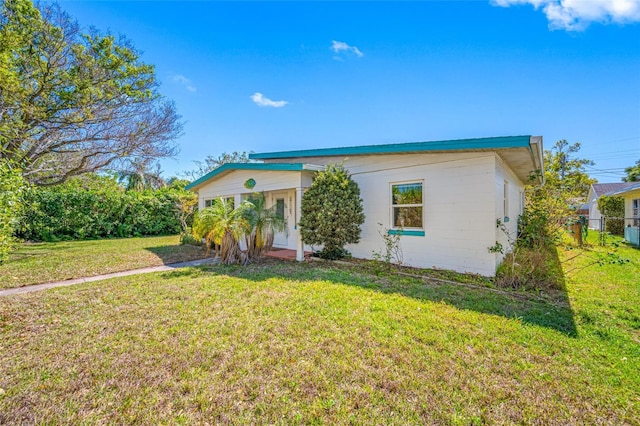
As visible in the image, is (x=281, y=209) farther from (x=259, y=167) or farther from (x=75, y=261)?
(x=75, y=261)

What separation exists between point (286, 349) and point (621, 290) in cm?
726

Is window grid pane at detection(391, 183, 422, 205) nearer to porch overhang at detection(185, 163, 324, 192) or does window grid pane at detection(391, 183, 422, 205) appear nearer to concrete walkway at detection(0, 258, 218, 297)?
porch overhang at detection(185, 163, 324, 192)

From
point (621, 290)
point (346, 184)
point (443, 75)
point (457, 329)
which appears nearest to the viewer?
point (457, 329)

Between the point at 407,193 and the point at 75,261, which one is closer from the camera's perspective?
the point at 407,193

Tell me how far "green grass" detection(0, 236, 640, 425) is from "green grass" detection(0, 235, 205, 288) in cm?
213

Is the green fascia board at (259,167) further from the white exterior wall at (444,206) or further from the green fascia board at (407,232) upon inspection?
the green fascia board at (407,232)

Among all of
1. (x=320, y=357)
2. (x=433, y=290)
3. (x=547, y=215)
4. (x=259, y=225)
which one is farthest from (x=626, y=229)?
(x=320, y=357)

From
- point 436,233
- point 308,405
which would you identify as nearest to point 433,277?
point 436,233

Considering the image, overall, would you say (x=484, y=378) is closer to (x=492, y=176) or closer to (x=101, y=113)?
(x=492, y=176)

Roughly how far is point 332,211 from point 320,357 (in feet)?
18.3

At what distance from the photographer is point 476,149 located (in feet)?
23.1

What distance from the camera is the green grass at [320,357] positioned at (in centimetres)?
260

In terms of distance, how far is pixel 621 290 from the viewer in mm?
6164

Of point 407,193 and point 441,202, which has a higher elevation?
point 407,193
